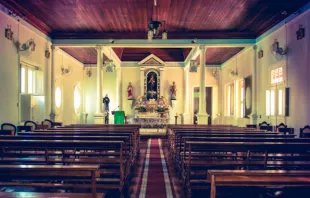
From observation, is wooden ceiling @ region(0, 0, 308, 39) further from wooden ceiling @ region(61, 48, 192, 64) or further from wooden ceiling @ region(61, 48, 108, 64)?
wooden ceiling @ region(61, 48, 192, 64)

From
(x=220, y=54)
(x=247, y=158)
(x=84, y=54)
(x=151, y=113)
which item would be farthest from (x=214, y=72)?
(x=247, y=158)

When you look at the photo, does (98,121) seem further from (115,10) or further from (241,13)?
(241,13)

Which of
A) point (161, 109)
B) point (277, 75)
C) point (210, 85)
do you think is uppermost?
point (210, 85)

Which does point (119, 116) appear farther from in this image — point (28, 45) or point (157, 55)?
point (28, 45)

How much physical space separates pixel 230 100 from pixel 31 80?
9.38 m

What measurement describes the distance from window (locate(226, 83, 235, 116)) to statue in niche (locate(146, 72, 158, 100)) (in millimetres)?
3705

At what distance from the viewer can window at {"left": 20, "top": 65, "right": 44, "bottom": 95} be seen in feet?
28.2

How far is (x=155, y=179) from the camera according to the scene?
15.9ft

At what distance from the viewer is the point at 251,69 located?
11.1 metres

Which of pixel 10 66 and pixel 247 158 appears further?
pixel 10 66

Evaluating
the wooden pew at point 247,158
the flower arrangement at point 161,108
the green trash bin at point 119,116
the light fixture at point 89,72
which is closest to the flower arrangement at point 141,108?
the flower arrangement at point 161,108

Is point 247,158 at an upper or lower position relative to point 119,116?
lower

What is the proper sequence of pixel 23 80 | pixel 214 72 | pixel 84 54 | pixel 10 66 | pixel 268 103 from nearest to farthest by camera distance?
pixel 10 66 → pixel 23 80 → pixel 268 103 → pixel 84 54 → pixel 214 72

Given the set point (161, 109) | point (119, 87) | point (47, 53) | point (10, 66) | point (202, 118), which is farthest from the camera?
point (119, 87)
